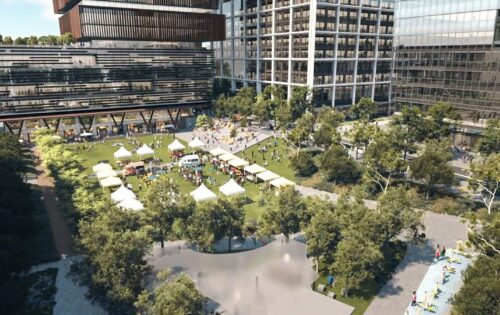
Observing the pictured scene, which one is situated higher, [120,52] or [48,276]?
[120,52]

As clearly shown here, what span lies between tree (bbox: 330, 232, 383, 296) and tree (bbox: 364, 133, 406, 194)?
15.9 metres

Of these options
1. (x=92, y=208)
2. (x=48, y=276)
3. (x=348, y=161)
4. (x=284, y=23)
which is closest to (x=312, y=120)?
(x=348, y=161)

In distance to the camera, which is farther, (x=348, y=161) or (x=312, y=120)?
(x=312, y=120)

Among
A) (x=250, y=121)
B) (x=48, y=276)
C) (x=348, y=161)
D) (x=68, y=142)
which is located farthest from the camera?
(x=250, y=121)

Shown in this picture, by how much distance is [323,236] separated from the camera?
28.0 meters

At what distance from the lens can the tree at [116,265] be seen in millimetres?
23094

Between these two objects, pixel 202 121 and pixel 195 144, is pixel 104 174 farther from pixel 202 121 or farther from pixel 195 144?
pixel 202 121

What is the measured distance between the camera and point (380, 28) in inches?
3826

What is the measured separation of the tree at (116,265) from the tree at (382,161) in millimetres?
27498

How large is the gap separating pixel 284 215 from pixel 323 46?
6600 centimetres

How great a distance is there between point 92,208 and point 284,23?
244ft

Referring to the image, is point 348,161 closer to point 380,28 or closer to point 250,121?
point 250,121

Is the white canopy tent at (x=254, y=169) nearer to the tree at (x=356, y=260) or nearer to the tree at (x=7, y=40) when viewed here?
the tree at (x=356, y=260)

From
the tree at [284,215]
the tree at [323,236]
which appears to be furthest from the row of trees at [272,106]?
the tree at [323,236]
